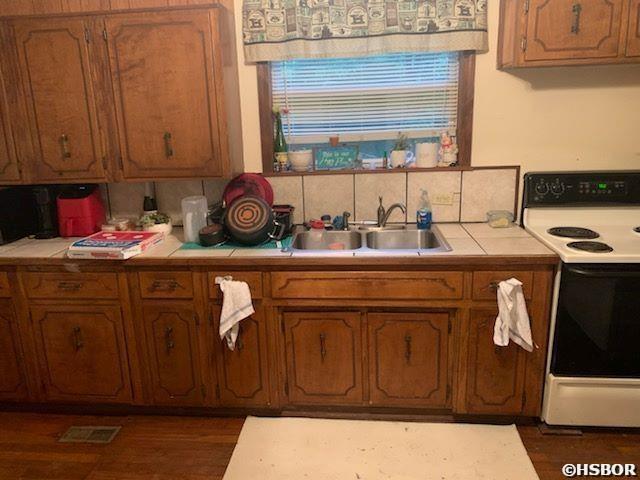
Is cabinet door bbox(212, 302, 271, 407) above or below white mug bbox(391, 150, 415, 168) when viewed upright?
below

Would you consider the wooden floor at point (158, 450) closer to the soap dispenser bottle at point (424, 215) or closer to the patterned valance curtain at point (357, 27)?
the soap dispenser bottle at point (424, 215)

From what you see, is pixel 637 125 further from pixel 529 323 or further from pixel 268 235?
pixel 268 235

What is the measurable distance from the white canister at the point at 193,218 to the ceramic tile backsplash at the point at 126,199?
1.42 ft

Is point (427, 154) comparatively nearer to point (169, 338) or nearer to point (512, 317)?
point (512, 317)

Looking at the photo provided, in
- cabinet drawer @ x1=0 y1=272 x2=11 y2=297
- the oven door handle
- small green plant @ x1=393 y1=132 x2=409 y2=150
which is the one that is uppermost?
small green plant @ x1=393 y1=132 x2=409 y2=150

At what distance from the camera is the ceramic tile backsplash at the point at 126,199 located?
2.58 m

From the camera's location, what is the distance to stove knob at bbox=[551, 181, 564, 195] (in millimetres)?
2332

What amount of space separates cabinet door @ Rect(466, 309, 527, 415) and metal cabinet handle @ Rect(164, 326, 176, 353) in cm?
135

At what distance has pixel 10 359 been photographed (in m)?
2.26

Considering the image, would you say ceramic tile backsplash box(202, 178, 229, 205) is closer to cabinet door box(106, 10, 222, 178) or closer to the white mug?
cabinet door box(106, 10, 222, 178)

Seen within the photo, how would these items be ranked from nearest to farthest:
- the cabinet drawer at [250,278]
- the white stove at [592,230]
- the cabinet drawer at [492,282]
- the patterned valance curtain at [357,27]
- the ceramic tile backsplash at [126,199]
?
1. the white stove at [592,230]
2. the cabinet drawer at [492,282]
3. the cabinet drawer at [250,278]
4. the patterned valance curtain at [357,27]
5. the ceramic tile backsplash at [126,199]

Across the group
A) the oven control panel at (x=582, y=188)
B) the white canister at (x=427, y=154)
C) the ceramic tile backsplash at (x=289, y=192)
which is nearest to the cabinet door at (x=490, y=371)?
the oven control panel at (x=582, y=188)

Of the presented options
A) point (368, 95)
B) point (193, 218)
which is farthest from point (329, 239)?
point (368, 95)

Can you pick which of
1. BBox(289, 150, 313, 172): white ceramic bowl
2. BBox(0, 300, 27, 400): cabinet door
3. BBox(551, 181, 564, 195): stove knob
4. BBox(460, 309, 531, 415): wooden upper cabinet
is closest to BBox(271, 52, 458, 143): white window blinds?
BBox(289, 150, 313, 172): white ceramic bowl
